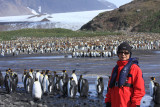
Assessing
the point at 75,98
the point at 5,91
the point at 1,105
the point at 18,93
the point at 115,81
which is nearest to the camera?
the point at 115,81

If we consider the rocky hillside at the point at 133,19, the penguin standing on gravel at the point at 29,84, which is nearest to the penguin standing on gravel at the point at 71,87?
the penguin standing on gravel at the point at 29,84

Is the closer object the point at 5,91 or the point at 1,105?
the point at 1,105

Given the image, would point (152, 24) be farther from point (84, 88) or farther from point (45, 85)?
point (84, 88)

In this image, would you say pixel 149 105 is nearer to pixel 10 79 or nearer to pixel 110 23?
pixel 10 79

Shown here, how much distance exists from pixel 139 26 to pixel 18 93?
54.9 meters

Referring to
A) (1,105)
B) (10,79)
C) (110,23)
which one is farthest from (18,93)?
(110,23)

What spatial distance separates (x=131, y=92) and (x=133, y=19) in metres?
65.1

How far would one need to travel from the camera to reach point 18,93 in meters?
11.8

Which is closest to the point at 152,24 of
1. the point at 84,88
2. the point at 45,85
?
the point at 45,85

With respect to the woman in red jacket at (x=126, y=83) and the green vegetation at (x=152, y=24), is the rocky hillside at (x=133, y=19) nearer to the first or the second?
the green vegetation at (x=152, y=24)

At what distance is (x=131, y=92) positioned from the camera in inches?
165

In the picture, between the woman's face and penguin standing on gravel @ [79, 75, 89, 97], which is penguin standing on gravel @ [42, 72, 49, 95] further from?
the woman's face

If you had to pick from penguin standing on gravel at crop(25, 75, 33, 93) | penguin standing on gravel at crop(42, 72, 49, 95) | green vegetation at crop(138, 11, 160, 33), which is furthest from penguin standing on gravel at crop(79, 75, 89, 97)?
green vegetation at crop(138, 11, 160, 33)

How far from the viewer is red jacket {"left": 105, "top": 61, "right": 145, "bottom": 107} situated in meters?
4.08
